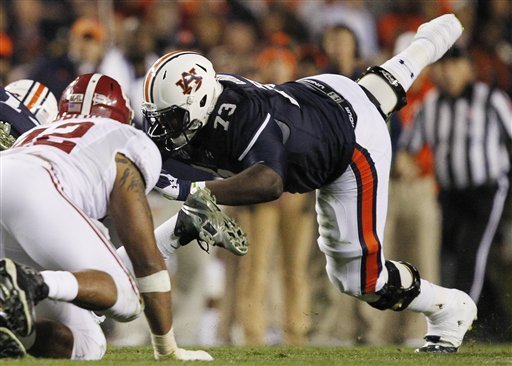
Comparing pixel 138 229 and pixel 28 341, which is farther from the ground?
pixel 138 229

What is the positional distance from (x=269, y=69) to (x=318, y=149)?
10.1 ft

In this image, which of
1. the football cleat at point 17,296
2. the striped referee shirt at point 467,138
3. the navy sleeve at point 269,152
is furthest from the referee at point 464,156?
the football cleat at point 17,296

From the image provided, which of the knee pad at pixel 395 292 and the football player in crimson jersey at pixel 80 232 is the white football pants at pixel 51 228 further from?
the knee pad at pixel 395 292

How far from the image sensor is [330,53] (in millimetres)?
9023

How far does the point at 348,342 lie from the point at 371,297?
89.4 inches

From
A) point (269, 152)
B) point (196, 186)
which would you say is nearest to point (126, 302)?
point (196, 186)

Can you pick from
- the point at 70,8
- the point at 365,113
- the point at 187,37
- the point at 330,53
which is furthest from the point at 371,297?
the point at 70,8

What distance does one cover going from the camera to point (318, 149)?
19.6ft

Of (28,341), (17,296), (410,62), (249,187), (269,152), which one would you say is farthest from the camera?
(410,62)

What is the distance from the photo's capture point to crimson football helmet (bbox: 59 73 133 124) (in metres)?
5.23

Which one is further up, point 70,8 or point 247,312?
point 70,8

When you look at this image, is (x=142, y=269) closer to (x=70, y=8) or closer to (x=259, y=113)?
(x=259, y=113)

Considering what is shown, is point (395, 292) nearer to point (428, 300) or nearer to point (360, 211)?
point (428, 300)

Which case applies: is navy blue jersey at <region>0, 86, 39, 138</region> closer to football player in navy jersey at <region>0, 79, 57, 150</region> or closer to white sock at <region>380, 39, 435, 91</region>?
football player in navy jersey at <region>0, 79, 57, 150</region>
